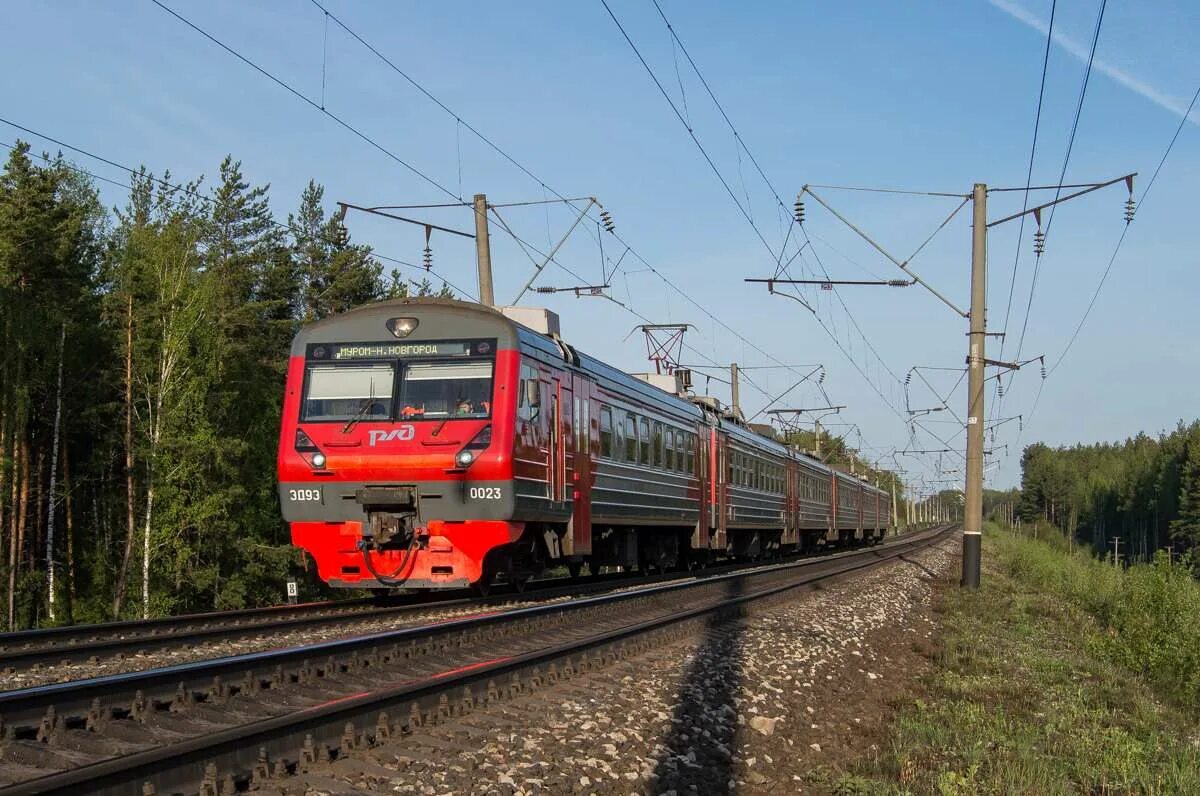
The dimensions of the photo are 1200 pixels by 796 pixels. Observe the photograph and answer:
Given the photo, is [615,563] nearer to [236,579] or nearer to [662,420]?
[662,420]

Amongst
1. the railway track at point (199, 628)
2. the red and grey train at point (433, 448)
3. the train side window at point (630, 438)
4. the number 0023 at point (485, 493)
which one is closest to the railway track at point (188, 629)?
the railway track at point (199, 628)

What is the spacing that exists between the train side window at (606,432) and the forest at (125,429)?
11333 mm

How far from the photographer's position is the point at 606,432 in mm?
16000

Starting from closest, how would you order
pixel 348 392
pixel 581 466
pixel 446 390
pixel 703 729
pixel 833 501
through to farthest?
pixel 703 729
pixel 446 390
pixel 348 392
pixel 581 466
pixel 833 501

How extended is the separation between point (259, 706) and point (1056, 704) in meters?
6.17

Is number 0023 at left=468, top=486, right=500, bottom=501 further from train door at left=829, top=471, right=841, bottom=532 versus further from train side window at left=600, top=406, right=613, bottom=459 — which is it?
train door at left=829, top=471, right=841, bottom=532

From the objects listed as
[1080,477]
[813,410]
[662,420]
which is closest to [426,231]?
[662,420]

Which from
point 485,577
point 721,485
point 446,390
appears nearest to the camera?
point 446,390

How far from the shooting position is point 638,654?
32.4 feet

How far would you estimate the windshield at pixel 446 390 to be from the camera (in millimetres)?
12477

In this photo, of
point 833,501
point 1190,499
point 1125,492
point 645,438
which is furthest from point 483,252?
point 1125,492

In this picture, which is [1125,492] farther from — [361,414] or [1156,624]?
[361,414]

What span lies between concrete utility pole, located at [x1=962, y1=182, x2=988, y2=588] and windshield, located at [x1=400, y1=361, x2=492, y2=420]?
10459mm

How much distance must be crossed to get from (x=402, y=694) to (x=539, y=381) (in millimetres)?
7215
